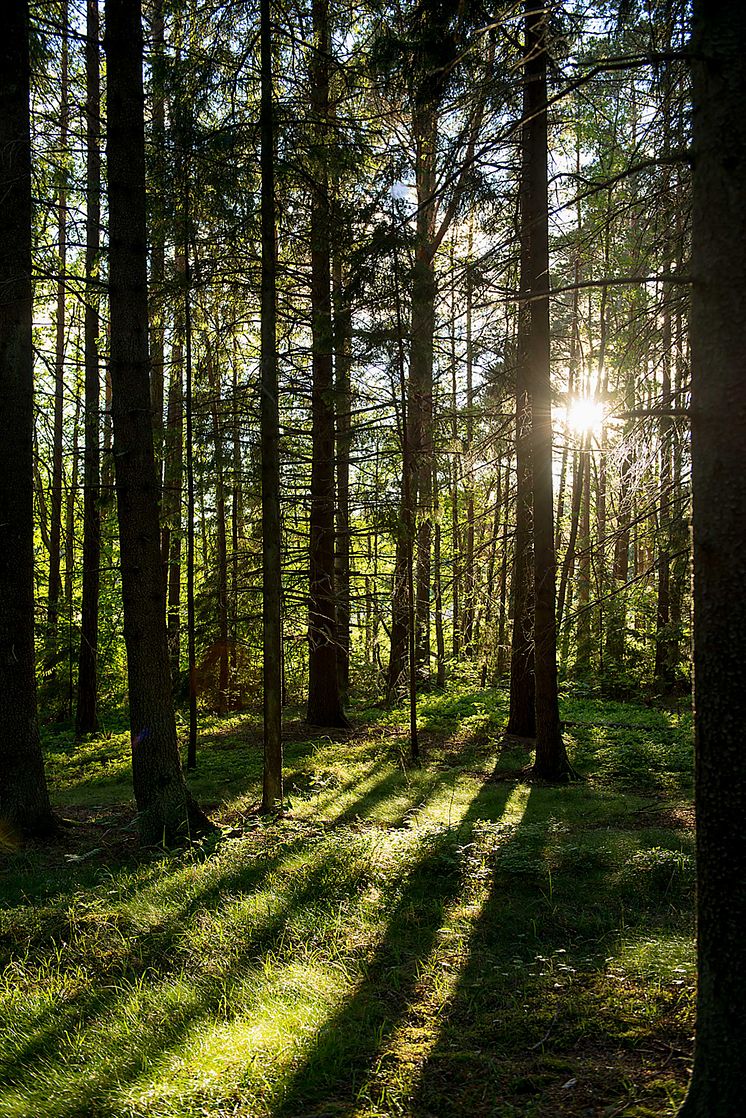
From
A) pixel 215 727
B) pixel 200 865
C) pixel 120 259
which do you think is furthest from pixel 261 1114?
pixel 215 727

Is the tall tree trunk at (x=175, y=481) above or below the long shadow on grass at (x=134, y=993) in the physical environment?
above

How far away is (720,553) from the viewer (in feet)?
8.21

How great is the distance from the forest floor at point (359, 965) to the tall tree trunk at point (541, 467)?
135 cm

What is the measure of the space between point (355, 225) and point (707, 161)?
7336 millimetres

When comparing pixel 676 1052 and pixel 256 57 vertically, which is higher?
pixel 256 57

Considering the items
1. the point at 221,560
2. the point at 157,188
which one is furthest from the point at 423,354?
the point at 221,560

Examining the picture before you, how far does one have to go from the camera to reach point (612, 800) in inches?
336

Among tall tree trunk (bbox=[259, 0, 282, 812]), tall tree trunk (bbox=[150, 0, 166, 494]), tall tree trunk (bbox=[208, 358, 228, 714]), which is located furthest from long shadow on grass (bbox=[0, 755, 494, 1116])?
tall tree trunk (bbox=[208, 358, 228, 714])

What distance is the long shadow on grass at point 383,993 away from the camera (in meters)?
3.12

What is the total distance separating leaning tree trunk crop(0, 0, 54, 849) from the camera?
23.9 feet

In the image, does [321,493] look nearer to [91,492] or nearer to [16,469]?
[91,492]

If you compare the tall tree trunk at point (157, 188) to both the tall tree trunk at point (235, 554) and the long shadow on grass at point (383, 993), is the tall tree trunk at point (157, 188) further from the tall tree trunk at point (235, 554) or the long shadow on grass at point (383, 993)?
the long shadow on grass at point (383, 993)

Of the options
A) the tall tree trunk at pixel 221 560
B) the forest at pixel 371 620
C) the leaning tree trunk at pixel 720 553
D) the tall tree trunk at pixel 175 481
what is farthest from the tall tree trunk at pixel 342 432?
the leaning tree trunk at pixel 720 553

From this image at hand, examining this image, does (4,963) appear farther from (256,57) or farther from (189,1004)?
(256,57)
